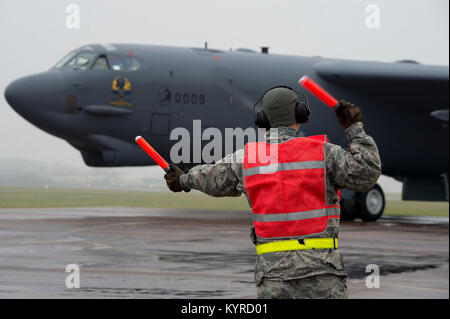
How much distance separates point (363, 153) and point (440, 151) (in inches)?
859

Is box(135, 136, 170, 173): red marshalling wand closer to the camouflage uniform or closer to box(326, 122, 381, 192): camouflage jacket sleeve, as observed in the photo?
the camouflage uniform

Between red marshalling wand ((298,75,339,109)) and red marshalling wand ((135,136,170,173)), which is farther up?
red marshalling wand ((298,75,339,109))

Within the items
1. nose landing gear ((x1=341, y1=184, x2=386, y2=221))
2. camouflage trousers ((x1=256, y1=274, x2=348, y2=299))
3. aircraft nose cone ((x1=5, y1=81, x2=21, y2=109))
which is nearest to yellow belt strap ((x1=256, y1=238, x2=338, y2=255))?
camouflage trousers ((x1=256, y1=274, x2=348, y2=299))

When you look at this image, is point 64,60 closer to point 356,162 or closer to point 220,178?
point 220,178

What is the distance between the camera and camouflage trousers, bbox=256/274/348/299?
4195 millimetres

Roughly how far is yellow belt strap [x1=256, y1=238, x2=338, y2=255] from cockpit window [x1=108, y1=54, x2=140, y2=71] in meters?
16.5

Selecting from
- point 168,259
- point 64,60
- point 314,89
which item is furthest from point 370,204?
point 314,89

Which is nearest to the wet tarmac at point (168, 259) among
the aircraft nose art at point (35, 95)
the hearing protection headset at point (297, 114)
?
the aircraft nose art at point (35, 95)

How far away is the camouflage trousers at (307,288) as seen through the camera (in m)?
4.20

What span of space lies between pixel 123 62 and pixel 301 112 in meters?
16.8

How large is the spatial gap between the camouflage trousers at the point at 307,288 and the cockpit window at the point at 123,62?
54.4ft

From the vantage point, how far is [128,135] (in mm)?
19438

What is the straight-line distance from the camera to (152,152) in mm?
4188

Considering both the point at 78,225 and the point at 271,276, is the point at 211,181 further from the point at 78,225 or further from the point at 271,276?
the point at 78,225
